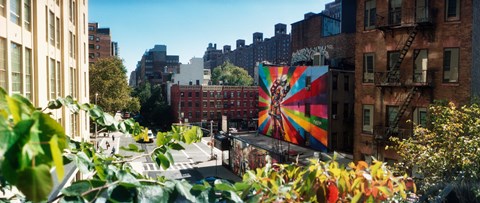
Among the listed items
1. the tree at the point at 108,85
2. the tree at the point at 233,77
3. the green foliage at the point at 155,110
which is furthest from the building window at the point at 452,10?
the tree at the point at 233,77

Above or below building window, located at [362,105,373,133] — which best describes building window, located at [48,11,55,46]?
above

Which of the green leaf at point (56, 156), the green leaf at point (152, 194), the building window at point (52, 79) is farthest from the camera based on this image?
the building window at point (52, 79)

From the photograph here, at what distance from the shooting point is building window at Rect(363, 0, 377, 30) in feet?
73.7

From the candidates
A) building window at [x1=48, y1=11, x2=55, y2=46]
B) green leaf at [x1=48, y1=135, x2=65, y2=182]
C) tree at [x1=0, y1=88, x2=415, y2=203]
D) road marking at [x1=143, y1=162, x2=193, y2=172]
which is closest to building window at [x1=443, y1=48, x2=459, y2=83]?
tree at [x1=0, y1=88, x2=415, y2=203]

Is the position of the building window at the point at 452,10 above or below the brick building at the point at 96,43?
below

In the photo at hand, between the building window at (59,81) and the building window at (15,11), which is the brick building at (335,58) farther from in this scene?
the building window at (15,11)

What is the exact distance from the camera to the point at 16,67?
12930mm

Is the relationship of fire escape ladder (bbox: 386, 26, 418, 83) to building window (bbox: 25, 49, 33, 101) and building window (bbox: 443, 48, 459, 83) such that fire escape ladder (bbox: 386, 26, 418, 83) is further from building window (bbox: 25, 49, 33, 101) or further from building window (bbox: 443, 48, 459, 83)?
building window (bbox: 25, 49, 33, 101)

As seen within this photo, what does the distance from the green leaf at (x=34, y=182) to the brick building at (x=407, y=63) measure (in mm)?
20729

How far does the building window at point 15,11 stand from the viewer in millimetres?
12594

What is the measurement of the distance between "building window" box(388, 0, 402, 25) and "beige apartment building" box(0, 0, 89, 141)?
745 inches

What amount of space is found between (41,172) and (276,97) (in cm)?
3718

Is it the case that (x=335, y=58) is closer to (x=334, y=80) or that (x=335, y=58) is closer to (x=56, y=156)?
(x=334, y=80)

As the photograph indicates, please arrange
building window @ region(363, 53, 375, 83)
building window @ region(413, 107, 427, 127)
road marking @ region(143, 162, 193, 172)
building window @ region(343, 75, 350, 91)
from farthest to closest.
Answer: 1. road marking @ region(143, 162, 193, 172)
2. building window @ region(343, 75, 350, 91)
3. building window @ region(363, 53, 375, 83)
4. building window @ region(413, 107, 427, 127)
